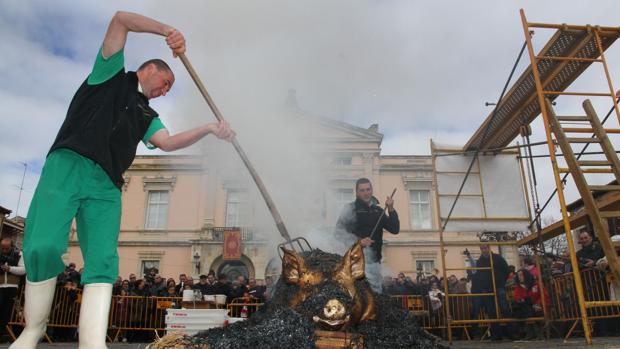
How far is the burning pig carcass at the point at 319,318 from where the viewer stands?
2430 mm

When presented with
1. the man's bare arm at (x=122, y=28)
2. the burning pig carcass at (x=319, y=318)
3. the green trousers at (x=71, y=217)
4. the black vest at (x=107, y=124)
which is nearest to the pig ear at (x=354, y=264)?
the burning pig carcass at (x=319, y=318)

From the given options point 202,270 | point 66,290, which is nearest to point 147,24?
point 66,290

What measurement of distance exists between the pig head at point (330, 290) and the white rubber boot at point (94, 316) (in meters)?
1.10

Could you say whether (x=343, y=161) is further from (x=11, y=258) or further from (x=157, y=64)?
(x=157, y=64)

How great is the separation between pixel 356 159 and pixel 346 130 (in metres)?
3.93

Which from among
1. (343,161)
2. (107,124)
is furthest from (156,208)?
(107,124)

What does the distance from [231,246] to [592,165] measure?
25439mm

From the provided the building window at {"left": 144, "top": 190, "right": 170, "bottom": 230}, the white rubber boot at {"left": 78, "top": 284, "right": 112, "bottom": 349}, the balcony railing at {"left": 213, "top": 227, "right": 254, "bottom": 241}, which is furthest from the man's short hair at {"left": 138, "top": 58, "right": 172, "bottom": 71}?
the building window at {"left": 144, "top": 190, "right": 170, "bottom": 230}

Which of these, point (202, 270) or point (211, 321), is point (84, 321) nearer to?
point (211, 321)

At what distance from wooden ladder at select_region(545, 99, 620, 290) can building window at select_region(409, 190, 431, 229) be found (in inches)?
985

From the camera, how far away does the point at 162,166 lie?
29.5 meters

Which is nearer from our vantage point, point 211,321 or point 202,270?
point 211,321

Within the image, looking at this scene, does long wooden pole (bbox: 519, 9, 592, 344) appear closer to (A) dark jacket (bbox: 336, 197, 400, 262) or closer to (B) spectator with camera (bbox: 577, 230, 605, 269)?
(A) dark jacket (bbox: 336, 197, 400, 262)

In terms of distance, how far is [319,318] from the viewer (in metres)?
2.46
